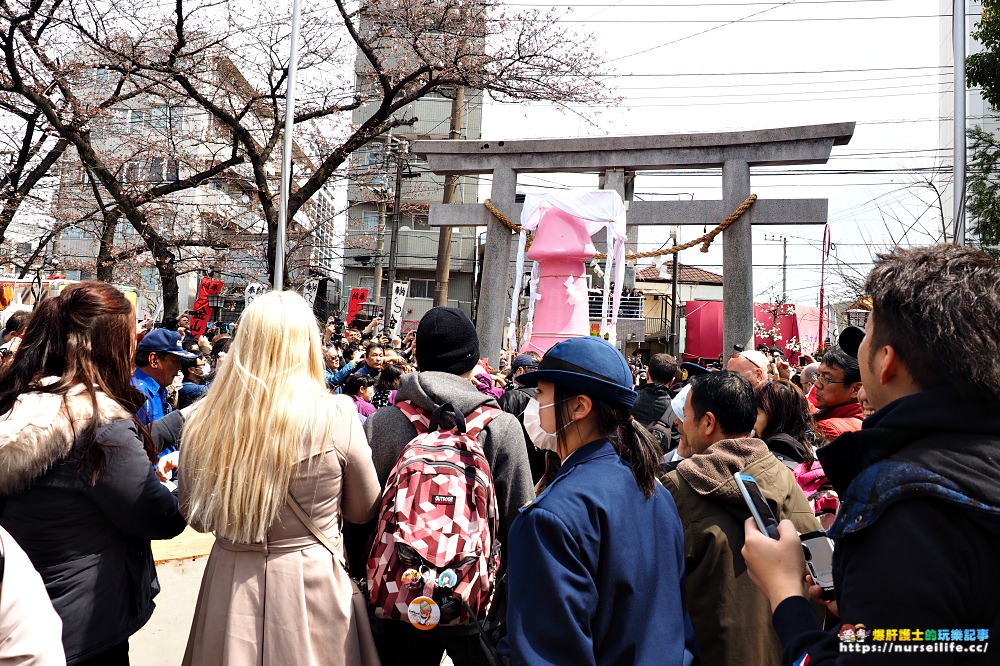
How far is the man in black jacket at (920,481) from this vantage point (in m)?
1.21

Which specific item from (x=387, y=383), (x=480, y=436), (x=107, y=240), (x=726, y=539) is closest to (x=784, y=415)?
(x=726, y=539)

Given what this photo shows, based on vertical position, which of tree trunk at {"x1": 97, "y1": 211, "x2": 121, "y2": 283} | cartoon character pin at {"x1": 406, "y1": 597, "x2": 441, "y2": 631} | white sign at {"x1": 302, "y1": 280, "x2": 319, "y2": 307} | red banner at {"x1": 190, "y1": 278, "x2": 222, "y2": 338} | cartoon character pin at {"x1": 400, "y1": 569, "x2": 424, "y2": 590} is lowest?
cartoon character pin at {"x1": 406, "y1": 597, "x2": 441, "y2": 631}

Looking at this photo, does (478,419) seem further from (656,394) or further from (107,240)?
(107,240)

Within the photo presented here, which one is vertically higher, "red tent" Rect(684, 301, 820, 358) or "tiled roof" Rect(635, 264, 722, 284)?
"tiled roof" Rect(635, 264, 722, 284)

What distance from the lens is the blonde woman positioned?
90.9 inches

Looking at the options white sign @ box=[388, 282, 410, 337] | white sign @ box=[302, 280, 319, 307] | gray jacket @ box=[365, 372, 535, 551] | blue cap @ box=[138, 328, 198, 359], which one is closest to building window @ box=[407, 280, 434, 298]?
white sign @ box=[302, 280, 319, 307]

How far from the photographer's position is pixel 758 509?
173cm

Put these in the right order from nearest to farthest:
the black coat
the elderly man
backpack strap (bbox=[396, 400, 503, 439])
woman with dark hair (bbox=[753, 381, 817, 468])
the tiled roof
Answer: backpack strap (bbox=[396, 400, 503, 439])
woman with dark hair (bbox=[753, 381, 817, 468])
the elderly man
the black coat
the tiled roof

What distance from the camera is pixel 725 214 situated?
397 inches

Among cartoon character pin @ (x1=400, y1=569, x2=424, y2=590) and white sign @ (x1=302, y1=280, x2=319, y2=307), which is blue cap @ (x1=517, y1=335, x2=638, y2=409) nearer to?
cartoon character pin @ (x1=400, y1=569, x2=424, y2=590)

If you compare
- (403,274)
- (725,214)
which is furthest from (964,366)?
(403,274)

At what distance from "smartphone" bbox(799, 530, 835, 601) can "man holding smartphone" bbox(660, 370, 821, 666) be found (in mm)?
617

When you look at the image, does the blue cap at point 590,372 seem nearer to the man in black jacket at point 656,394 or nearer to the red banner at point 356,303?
the man in black jacket at point 656,394

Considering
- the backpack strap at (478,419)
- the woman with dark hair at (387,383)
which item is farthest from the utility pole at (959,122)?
the backpack strap at (478,419)
